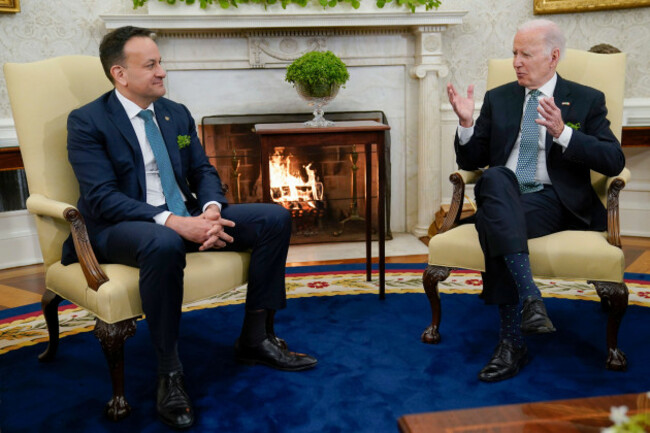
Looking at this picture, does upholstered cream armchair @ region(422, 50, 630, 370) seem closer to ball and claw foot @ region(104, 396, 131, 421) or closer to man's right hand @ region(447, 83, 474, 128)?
man's right hand @ region(447, 83, 474, 128)

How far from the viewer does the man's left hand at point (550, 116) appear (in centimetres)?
227

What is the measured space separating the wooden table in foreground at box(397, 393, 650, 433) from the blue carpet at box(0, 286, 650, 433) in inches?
28.2

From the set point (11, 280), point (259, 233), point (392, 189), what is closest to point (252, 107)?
point (392, 189)

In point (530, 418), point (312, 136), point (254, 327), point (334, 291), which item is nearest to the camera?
point (530, 418)

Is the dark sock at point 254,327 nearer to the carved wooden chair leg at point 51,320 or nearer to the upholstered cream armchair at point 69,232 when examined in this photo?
the upholstered cream armchair at point 69,232

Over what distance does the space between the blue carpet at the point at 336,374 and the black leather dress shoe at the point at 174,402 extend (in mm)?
44

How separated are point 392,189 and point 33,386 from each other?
2881 millimetres

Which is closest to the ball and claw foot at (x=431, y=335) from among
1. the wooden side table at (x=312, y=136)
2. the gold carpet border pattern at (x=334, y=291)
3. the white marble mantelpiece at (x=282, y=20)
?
the gold carpet border pattern at (x=334, y=291)

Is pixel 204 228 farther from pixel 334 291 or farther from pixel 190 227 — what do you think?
pixel 334 291

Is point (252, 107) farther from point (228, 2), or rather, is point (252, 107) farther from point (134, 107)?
point (134, 107)

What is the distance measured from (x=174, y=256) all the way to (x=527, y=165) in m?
1.46

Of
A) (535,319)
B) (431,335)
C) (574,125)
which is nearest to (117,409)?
(431,335)

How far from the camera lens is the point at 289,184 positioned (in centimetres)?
448

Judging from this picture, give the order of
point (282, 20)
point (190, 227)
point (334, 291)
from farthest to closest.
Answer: point (282, 20)
point (334, 291)
point (190, 227)
